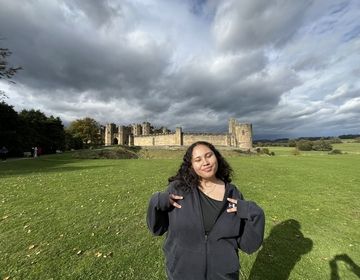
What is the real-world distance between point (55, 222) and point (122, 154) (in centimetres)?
3782

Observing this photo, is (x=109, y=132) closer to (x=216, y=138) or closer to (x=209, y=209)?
(x=216, y=138)

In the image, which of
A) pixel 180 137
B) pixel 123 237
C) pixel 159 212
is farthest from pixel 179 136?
pixel 159 212

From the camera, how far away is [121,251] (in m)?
5.32

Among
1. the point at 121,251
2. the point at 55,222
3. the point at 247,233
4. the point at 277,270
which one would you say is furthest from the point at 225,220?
the point at 55,222

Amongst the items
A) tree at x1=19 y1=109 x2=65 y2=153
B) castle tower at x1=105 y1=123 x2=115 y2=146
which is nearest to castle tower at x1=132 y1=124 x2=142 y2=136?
castle tower at x1=105 y1=123 x2=115 y2=146

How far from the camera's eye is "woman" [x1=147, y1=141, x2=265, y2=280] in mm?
2518

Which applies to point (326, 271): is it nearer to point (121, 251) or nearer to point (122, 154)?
point (121, 251)

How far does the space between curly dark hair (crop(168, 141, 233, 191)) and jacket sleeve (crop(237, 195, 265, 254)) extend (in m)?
0.55

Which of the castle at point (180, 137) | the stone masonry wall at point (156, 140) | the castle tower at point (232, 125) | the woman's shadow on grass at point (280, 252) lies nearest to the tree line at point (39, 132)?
the castle at point (180, 137)

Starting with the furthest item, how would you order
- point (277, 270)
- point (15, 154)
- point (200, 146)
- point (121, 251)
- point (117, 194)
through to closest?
point (15, 154) < point (117, 194) < point (121, 251) < point (277, 270) < point (200, 146)

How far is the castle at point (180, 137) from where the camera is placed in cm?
8244

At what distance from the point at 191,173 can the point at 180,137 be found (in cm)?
7811

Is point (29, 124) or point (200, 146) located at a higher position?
point (29, 124)

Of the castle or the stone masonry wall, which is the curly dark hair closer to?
the castle
